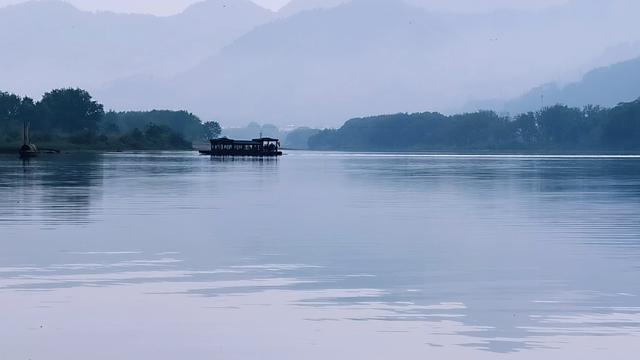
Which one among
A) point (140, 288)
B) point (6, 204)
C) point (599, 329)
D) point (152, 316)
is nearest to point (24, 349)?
point (152, 316)

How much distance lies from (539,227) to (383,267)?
587 inches

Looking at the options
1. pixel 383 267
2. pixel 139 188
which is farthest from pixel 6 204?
pixel 383 267

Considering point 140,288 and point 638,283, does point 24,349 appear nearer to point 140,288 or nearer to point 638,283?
point 140,288

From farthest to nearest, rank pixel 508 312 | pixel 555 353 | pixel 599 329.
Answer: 1. pixel 508 312
2. pixel 599 329
3. pixel 555 353

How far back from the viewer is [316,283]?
82.4ft

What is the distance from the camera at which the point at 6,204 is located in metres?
51.2

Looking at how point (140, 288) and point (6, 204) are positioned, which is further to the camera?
point (6, 204)

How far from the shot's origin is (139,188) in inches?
2768

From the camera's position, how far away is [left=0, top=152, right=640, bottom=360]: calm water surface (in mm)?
18062

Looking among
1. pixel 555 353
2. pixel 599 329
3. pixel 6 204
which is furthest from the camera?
pixel 6 204

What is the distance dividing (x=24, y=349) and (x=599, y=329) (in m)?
9.92

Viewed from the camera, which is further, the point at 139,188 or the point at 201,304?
the point at 139,188

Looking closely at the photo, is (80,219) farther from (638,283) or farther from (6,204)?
(638,283)

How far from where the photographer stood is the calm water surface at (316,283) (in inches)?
711
